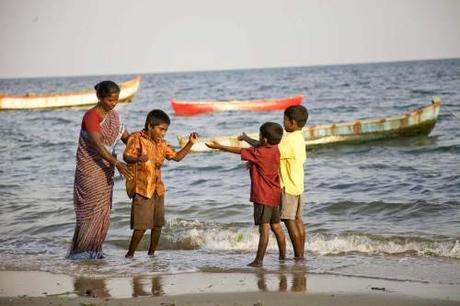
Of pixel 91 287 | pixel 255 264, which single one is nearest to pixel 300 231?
pixel 255 264

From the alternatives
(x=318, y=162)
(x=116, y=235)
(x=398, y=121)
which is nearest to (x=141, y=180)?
(x=116, y=235)

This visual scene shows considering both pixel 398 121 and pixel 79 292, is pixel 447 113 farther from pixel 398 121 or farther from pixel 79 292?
pixel 79 292

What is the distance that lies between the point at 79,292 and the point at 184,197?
6094mm

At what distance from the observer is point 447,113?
25125mm

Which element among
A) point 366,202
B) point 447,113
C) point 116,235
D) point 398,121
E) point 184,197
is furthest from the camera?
point 447,113

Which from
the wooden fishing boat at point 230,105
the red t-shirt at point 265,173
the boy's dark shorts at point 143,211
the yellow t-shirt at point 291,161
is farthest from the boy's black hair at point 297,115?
the wooden fishing boat at point 230,105

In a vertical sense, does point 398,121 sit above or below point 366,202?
above

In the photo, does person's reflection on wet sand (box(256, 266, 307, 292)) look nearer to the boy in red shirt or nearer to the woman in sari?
the boy in red shirt

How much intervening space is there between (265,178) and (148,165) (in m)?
0.95

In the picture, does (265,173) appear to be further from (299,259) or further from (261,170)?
(299,259)

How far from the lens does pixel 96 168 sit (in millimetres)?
6176

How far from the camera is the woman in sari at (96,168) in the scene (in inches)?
237

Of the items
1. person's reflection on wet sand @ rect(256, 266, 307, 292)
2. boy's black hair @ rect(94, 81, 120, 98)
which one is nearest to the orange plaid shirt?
boy's black hair @ rect(94, 81, 120, 98)

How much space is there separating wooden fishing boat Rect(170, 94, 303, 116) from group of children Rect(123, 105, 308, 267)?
24.2 m
